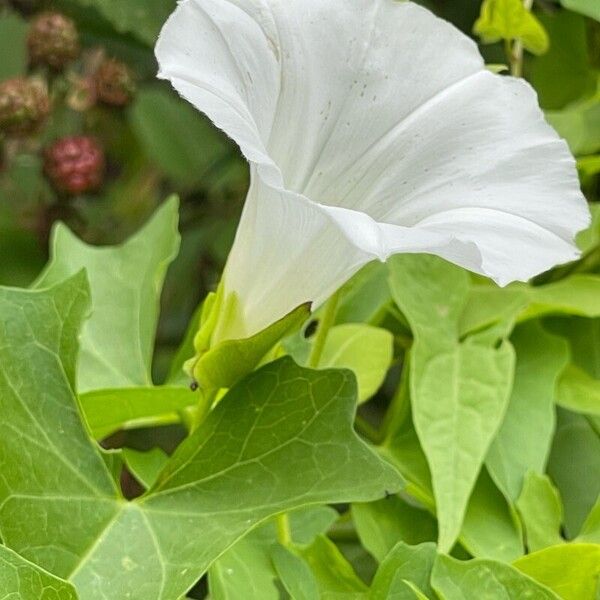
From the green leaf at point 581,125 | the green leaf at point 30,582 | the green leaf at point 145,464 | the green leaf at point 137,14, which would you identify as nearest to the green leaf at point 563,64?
the green leaf at point 581,125

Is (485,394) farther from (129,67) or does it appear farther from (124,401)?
(129,67)

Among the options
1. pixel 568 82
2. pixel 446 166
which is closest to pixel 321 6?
pixel 446 166

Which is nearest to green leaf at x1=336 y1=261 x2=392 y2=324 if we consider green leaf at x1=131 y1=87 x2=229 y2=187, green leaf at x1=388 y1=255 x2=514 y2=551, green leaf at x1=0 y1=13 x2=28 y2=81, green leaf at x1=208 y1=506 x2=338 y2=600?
green leaf at x1=388 y1=255 x2=514 y2=551

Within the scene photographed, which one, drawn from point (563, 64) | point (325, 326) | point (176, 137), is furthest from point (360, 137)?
point (176, 137)

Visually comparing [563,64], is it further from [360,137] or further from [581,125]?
[360,137]

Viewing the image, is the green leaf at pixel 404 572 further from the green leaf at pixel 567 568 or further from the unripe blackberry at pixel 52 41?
the unripe blackberry at pixel 52 41

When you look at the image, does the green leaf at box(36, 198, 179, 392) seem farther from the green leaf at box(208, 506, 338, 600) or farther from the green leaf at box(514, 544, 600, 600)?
the green leaf at box(514, 544, 600, 600)

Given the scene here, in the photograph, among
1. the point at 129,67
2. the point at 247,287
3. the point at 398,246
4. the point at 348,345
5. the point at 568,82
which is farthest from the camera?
the point at 129,67
